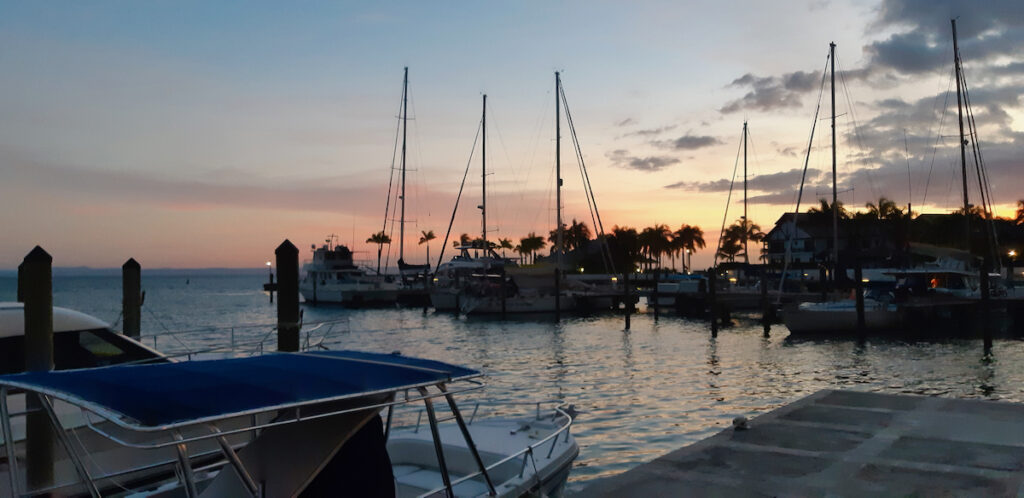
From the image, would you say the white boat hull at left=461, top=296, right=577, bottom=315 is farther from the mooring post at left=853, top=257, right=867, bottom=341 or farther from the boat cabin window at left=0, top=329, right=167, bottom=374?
the boat cabin window at left=0, top=329, right=167, bottom=374

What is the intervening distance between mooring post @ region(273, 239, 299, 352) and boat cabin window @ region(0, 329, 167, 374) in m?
3.14

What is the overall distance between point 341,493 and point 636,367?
23824 mm

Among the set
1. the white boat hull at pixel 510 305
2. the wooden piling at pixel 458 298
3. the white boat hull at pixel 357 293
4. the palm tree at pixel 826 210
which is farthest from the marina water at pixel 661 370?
the palm tree at pixel 826 210

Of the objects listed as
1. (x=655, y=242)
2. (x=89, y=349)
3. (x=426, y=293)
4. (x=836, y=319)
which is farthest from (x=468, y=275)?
(x=655, y=242)

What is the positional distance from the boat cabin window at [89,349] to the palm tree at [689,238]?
5763 inches

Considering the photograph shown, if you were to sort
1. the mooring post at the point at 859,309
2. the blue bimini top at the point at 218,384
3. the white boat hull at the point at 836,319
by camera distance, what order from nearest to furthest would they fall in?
the blue bimini top at the point at 218,384
the mooring post at the point at 859,309
the white boat hull at the point at 836,319

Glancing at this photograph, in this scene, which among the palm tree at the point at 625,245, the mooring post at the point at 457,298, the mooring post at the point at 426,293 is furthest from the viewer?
the palm tree at the point at 625,245

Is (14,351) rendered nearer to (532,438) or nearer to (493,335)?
(532,438)

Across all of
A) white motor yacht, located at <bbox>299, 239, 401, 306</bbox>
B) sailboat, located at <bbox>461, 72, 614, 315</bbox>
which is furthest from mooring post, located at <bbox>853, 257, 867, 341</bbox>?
white motor yacht, located at <bbox>299, 239, 401, 306</bbox>

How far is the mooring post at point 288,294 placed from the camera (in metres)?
14.9

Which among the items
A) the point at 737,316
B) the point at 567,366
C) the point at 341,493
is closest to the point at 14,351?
the point at 341,493

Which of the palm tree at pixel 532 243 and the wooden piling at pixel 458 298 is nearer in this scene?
the wooden piling at pixel 458 298

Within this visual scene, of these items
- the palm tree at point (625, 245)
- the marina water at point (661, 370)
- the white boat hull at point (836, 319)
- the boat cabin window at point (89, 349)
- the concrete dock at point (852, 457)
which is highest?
the palm tree at point (625, 245)

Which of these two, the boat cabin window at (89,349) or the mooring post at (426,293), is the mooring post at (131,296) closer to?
the boat cabin window at (89,349)
